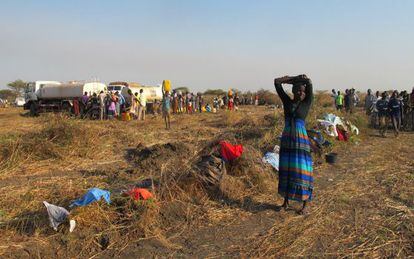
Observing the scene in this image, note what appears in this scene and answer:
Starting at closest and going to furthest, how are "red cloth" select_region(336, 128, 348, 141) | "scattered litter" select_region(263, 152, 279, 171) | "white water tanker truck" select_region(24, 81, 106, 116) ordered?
1. "scattered litter" select_region(263, 152, 279, 171)
2. "red cloth" select_region(336, 128, 348, 141)
3. "white water tanker truck" select_region(24, 81, 106, 116)

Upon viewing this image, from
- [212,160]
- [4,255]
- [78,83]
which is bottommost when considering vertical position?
[4,255]

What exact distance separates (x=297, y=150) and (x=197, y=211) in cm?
153

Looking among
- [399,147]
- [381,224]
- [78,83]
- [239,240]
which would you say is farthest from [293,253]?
[78,83]

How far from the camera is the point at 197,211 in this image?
5.16m

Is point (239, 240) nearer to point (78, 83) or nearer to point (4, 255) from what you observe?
point (4, 255)

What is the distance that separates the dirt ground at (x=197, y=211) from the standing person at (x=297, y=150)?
13.1 inches

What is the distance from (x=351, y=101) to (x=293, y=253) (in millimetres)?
17073

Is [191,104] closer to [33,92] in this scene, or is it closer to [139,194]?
[33,92]

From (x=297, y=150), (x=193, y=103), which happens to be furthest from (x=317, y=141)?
(x=193, y=103)

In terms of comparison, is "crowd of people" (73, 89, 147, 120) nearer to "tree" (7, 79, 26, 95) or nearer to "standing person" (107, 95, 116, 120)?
"standing person" (107, 95, 116, 120)

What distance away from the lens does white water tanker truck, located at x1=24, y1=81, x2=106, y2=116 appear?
23.2 meters

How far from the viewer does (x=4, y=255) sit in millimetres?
3930

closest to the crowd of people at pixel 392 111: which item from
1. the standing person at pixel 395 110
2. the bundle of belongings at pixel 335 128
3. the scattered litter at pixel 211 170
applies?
the standing person at pixel 395 110

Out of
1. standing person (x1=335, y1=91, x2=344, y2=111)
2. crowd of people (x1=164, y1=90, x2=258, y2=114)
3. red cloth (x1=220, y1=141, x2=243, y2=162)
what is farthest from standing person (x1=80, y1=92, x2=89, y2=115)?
red cloth (x1=220, y1=141, x2=243, y2=162)
